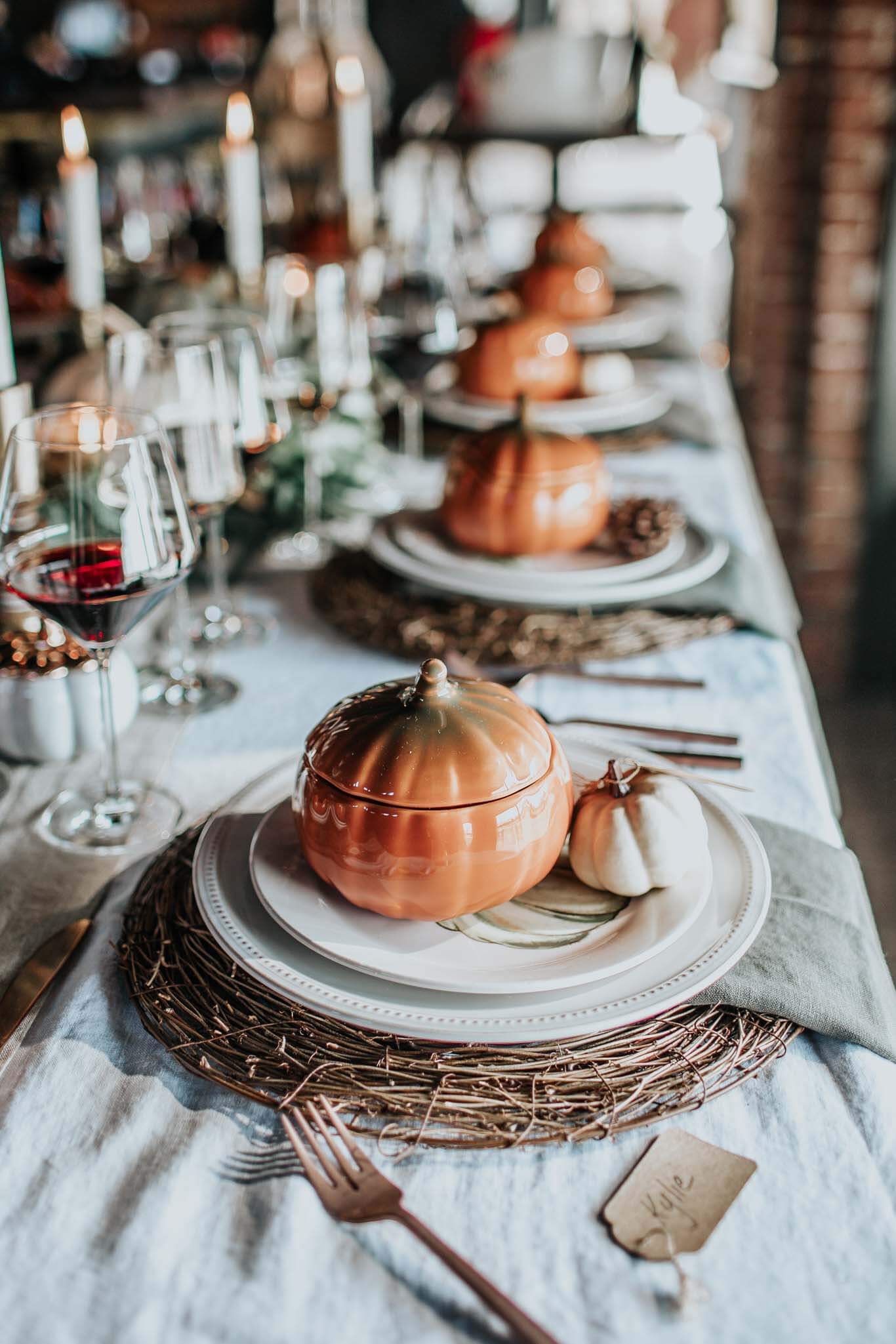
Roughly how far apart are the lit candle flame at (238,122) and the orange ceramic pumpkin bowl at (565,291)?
0.51 metres

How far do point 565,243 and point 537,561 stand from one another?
90 centimetres

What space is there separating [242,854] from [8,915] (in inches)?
5.2

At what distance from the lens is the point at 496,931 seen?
0.57 meters

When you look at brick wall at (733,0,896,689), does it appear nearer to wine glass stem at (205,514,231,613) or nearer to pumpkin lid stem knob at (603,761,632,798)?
wine glass stem at (205,514,231,613)

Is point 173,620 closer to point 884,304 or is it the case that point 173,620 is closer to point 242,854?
point 242,854

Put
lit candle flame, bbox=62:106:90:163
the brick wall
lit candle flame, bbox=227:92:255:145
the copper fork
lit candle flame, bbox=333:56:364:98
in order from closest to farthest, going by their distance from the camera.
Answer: the copper fork, lit candle flame, bbox=62:106:90:163, lit candle flame, bbox=227:92:255:145, lit candle flame, bbox=333:56:364:98, the brick wall

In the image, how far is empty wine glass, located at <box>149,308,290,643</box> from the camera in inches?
36.1

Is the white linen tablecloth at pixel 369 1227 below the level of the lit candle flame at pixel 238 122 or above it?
below

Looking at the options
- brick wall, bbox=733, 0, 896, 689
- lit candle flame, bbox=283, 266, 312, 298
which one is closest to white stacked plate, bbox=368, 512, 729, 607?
lit candle flame, bbox=283, 266, 312, 298

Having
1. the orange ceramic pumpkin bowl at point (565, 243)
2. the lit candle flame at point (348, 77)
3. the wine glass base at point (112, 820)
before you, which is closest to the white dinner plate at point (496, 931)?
the wine glass base at point (112, 820)

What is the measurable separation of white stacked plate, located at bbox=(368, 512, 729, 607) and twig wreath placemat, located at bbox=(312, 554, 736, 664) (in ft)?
0.04

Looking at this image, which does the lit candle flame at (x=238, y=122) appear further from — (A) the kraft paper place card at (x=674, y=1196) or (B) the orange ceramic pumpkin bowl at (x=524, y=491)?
(A) the kraft paper place card at (x=674, y=1196)

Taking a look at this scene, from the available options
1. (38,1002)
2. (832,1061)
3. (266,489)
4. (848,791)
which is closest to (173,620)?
(266,489)

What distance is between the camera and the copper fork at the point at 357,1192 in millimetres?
414
